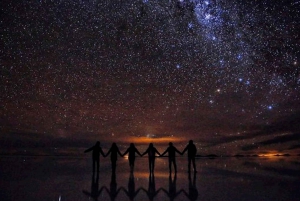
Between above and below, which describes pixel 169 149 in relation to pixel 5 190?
above

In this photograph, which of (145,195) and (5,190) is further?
(5,190)

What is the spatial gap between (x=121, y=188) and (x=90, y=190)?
4.07 feet

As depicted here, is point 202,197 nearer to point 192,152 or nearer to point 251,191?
point 251,191

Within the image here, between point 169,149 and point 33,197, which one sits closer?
point 33,197

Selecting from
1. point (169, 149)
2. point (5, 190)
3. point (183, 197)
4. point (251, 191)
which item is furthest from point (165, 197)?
point (169, 149)

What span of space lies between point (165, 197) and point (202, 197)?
1.15 m

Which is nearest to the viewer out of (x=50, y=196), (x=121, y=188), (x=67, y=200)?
(x=67, y=200)

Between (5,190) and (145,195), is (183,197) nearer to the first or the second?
(145,195)

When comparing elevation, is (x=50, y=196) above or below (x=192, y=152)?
below

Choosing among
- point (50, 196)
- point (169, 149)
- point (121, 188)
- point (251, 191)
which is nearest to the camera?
point (50, 196)

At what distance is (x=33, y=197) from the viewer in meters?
9.02

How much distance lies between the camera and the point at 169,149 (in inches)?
661

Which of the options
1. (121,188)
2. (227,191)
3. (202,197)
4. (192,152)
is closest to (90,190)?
(121,188)

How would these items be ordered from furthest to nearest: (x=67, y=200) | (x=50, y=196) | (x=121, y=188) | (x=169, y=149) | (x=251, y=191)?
(x=169, y=149) < (x=121, y=188) < (x=251, y=191) < (x=50, y=196) < (x=67, y=200)
